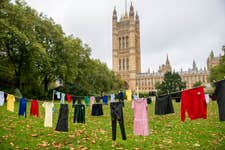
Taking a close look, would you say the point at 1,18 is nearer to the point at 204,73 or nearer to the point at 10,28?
the point at 10,28

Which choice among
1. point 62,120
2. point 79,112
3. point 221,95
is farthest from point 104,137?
point 221,95

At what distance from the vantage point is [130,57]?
11275 cm

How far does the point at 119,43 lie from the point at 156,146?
110m

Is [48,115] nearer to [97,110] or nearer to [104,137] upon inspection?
[104,137]

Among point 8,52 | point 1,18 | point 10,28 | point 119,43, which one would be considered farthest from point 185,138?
point 119,43

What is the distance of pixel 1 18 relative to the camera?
2545 centimetres

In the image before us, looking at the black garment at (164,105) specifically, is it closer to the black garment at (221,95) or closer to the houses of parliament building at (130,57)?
the black garment at (221,95)

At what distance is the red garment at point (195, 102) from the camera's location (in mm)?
7746

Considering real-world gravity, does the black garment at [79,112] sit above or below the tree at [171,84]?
below

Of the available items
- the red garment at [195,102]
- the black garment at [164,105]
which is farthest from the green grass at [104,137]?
the red garment at [195,102]

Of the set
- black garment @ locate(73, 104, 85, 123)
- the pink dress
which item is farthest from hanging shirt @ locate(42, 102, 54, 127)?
the pink dress

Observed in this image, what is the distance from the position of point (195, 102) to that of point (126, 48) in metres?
108

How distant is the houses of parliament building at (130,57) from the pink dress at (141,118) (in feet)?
341

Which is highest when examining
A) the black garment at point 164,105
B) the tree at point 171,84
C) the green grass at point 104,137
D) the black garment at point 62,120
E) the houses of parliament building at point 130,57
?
the houses of parliament building at point 130,57
